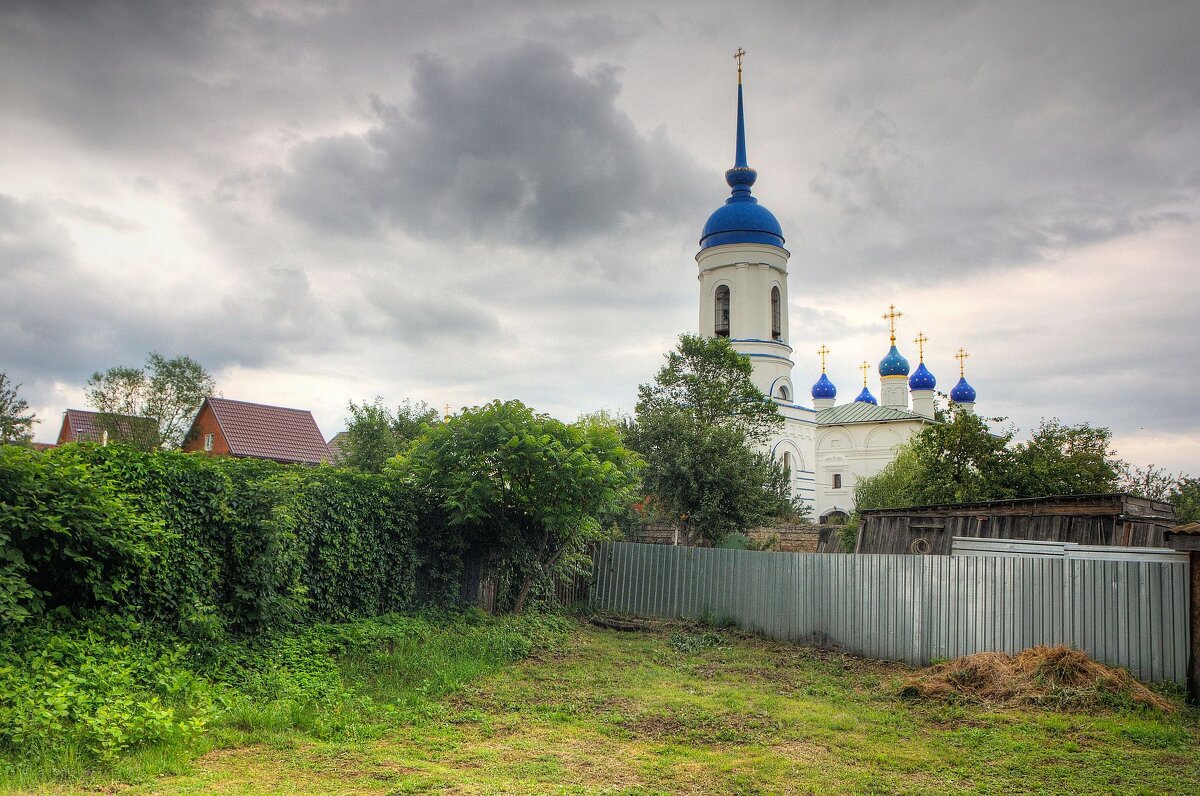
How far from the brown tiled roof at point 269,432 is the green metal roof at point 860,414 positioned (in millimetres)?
29883

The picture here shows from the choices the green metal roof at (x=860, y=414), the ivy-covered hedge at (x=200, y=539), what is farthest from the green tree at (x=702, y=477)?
the green metal roof at (x=860, y=414)

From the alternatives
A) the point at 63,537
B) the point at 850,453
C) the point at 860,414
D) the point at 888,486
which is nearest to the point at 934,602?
the point at 63,537

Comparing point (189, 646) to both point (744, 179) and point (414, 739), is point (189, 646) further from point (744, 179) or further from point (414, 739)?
point (744, 179)

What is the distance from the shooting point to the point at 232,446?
118ft

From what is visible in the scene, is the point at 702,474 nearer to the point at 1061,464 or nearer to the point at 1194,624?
the point at 1061,464

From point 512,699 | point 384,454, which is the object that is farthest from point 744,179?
point 512,699

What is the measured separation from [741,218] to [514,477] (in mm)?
29033

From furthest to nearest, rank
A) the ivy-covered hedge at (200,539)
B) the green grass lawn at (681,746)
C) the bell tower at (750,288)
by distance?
the bell tower at (750,288) < the ivy-covered hedge at (200,539) < the green grass lawn at (681,746)

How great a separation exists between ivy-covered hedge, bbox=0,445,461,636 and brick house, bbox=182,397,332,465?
2490 centimetres

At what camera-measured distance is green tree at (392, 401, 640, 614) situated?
14.0 metres

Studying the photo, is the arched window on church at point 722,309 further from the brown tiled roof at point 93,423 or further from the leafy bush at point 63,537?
the leafy bush at point 63,537

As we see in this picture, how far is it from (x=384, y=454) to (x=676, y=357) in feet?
36.3

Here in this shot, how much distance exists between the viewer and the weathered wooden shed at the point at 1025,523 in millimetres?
14648

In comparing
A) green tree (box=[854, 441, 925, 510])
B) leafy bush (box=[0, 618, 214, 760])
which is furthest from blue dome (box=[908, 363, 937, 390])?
leafy bush (box=[0, 618, 214, 760])
